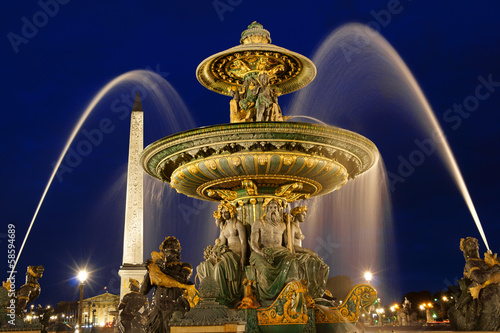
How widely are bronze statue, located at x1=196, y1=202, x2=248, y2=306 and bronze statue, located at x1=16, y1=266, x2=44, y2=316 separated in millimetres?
4310

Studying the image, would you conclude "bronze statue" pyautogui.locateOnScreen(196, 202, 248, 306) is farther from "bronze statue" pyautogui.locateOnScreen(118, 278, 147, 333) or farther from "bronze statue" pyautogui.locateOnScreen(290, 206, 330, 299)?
"bronze statue" pyautogui.locateOnScreen(118, 278, 147, 333)

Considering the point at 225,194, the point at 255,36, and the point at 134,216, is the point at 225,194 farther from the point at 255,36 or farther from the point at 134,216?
the point at 134,216

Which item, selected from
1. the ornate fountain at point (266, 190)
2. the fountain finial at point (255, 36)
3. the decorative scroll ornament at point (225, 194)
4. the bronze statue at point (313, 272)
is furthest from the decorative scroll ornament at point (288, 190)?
the fountain finial at point (255, 36)

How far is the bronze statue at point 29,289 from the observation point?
38.8 ft

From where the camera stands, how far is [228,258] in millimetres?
10352

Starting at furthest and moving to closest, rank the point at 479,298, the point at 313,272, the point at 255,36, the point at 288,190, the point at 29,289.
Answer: the point at 255,36 < the point at 29,289 < the point at 288,190 < the point at 313,272 < the point at 479,298

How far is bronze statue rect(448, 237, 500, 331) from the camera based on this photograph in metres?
8.22

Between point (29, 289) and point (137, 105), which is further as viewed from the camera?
point (137, 105)

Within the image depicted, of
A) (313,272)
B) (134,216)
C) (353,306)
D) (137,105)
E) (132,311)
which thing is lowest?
(353,306)

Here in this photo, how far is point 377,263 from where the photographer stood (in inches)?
680

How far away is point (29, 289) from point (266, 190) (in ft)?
19.7

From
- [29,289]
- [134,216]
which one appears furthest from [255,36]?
[134,216]

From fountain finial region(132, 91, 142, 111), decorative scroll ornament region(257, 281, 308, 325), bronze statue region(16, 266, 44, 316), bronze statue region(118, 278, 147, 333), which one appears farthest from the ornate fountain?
fountain finial region(132, 91, 142, 111)

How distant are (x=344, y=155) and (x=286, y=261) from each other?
248cm
